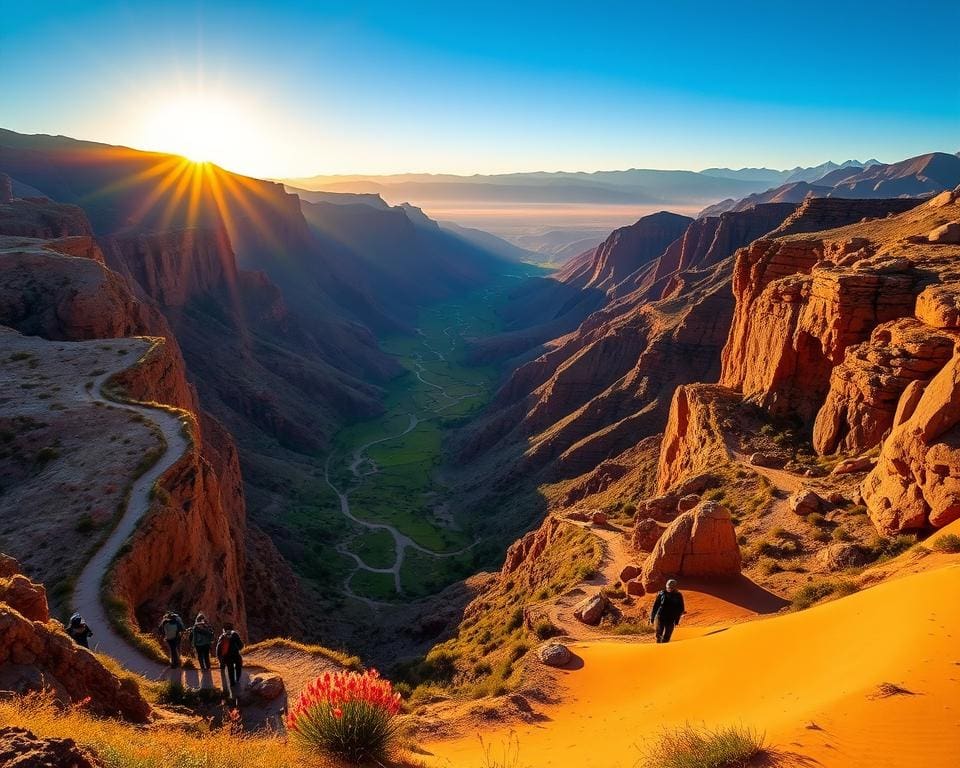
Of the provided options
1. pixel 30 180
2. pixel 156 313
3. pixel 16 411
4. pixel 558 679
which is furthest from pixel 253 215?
pixel 558 679

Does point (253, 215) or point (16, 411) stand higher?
point (253, 215)

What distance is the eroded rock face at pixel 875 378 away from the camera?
19.4 metres

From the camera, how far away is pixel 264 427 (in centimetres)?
7325

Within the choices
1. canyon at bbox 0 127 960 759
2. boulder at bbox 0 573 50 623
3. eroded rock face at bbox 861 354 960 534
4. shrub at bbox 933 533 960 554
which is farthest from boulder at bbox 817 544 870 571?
boulder at bbox 0 573 50 623

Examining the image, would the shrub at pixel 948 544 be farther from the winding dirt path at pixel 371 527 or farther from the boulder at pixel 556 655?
the winding dirt path at pixel 371 527

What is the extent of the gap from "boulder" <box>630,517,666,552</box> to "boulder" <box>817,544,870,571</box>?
690 cm

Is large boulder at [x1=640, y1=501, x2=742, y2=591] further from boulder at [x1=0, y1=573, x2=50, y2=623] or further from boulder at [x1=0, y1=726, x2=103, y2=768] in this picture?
boulder at [x1=0, y1=726, x2=103, y2=768]

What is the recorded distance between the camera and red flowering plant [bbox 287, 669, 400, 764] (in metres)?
8.66

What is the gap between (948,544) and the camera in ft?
44.1

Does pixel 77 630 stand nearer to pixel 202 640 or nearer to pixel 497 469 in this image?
pixel 202 640

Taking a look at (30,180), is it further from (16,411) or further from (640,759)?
(640,759)

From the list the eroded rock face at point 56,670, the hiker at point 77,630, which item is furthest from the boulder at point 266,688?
the hiker at point 77,630

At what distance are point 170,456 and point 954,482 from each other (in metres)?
25.2

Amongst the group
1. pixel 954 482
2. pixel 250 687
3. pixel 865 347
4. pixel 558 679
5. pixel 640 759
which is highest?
pixel 865 347
